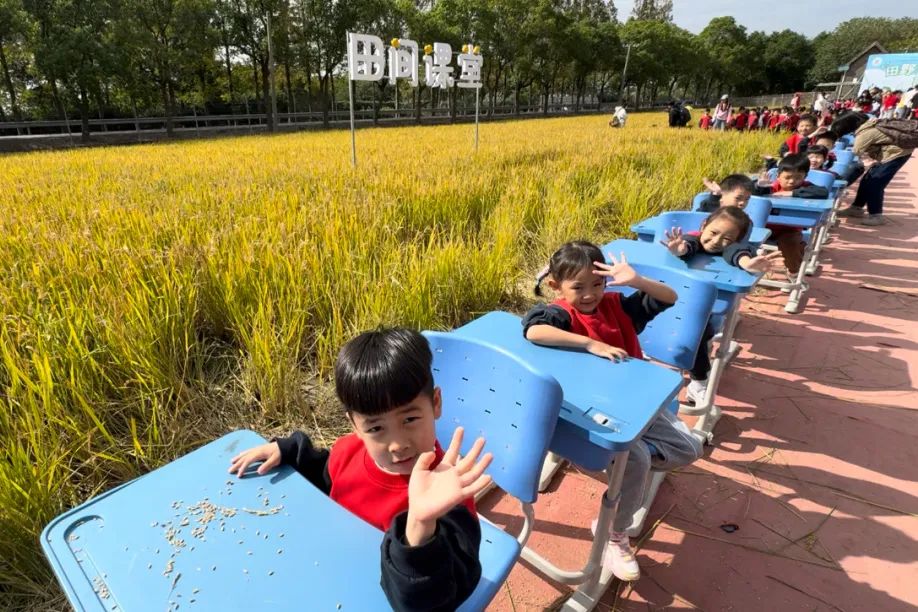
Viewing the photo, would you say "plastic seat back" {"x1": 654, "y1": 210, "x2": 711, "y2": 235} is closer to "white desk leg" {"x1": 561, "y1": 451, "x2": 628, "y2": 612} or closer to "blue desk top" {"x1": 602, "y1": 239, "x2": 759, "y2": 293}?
"blue desk top" {"x1": 602, "y1": 239, "x2": 759, "y2": 293}

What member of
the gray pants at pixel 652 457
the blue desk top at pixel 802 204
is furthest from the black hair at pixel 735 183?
the gray pants at pixel 652 457

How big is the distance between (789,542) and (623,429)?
1.28m

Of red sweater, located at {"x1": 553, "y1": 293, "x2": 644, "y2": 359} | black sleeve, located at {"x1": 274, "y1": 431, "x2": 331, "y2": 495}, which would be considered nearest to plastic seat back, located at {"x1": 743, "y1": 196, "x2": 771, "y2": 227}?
red sweater, located at {"x1": 553, "y1": 293, "x2": 644, "y2": 359}

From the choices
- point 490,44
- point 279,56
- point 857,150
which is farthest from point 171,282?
point 490,44

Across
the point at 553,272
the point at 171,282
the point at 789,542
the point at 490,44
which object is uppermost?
the point at 490,44

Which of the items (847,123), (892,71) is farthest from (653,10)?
(847,123)

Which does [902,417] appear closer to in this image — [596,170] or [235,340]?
[235,340]

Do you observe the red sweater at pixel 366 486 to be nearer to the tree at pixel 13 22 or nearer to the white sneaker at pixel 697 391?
the white sneaker at pixel 697 391

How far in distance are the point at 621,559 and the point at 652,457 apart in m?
0.37

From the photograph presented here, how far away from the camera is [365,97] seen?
4103cm

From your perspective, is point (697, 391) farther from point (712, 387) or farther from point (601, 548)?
point (601, 548)

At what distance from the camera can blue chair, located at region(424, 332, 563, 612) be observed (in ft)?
3.80

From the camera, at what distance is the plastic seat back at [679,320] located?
199 cm

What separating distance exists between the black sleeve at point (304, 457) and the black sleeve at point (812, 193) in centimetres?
476
